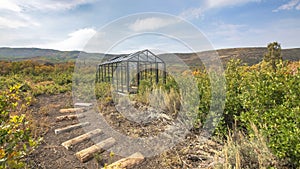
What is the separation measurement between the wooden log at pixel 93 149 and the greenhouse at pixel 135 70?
3.62 metres

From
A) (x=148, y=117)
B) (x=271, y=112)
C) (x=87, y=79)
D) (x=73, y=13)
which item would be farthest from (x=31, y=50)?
(x=271, y=112)

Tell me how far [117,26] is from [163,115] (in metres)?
2.46

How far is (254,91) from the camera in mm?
2518

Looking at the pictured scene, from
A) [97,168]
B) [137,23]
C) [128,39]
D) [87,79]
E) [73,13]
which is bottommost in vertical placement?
[97,168]

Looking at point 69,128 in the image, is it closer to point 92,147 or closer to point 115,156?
point 92,147

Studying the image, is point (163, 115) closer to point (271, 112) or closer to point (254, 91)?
point (254, 91)

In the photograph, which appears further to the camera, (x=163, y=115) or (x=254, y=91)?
(x=163, y=115)

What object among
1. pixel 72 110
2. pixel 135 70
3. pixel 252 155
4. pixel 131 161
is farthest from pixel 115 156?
pixel 135 70

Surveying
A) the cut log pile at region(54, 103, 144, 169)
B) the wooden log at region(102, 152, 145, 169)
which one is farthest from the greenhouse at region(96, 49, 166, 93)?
the wooden log at region(102, 152, 145, 169)

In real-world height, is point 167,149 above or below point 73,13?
below

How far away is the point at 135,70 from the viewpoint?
24.8 ft

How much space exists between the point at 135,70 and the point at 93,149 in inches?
195

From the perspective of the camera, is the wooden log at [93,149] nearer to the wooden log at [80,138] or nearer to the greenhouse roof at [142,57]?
the wooden log at [80,138]

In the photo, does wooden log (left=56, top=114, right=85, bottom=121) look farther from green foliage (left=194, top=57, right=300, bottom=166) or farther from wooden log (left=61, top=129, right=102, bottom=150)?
green foliage (left=194, top=57, right=300, bottom=166)
